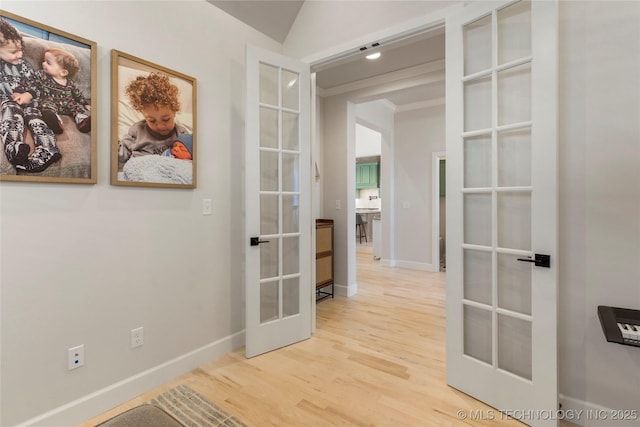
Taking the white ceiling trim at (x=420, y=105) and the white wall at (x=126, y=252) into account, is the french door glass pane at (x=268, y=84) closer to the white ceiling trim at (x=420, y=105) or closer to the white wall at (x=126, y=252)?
the white wall at (x=126, y=252)

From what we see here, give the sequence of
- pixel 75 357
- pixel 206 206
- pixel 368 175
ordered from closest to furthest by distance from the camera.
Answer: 1. pixel 75 357
2. pixel 206 206
3. pixel 368 175

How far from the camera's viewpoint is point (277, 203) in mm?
2459

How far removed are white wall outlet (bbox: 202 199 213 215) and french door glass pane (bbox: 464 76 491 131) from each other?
1836mm

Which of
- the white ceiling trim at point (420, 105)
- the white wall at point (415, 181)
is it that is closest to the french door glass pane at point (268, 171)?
the white wall at point (415, 181)

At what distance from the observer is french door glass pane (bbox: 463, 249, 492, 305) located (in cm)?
176

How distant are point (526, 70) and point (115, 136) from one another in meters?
2.35

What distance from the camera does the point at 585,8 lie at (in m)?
1.52

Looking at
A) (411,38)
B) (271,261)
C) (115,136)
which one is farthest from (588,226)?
(115,136)

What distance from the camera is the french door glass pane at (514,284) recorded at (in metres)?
1.61

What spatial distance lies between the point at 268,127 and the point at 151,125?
0.85m

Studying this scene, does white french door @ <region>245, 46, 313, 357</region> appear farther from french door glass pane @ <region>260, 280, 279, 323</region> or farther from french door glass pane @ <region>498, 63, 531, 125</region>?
french door glass pane @ <region>498, 63, 531, 125</region>

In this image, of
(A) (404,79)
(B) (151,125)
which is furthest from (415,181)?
(B) (151,125)

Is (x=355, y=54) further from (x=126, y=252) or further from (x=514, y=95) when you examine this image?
(x=126, y=252)

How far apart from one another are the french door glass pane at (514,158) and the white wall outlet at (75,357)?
2.51 metres
